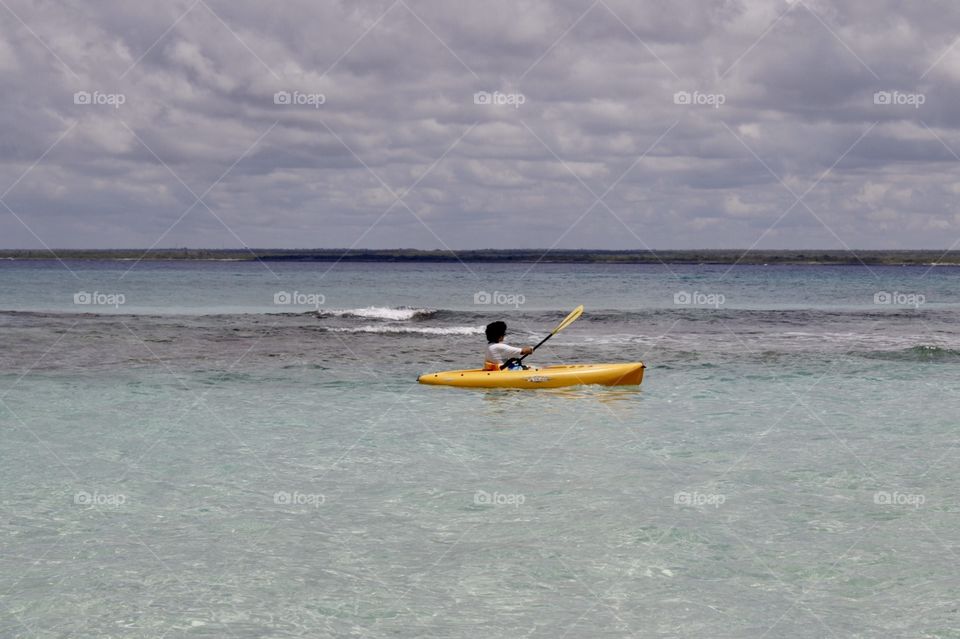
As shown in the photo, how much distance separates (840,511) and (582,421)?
572 centimetres

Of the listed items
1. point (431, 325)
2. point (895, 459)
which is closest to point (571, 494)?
point (895, 459)

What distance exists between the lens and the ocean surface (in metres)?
6.90

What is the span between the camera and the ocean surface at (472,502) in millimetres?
6902

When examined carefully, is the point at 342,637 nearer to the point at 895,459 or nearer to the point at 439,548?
the point at 439,548
